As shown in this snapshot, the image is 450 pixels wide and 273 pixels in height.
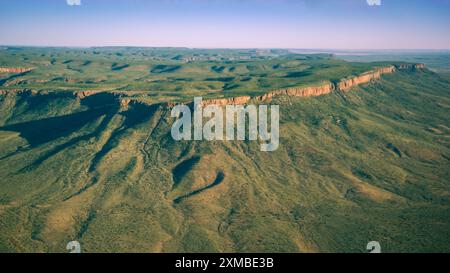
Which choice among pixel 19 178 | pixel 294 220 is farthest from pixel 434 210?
pixel 19 178

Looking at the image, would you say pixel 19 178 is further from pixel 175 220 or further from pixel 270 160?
pixel 270 160

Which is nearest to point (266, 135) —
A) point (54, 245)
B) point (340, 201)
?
point (340, 201)
